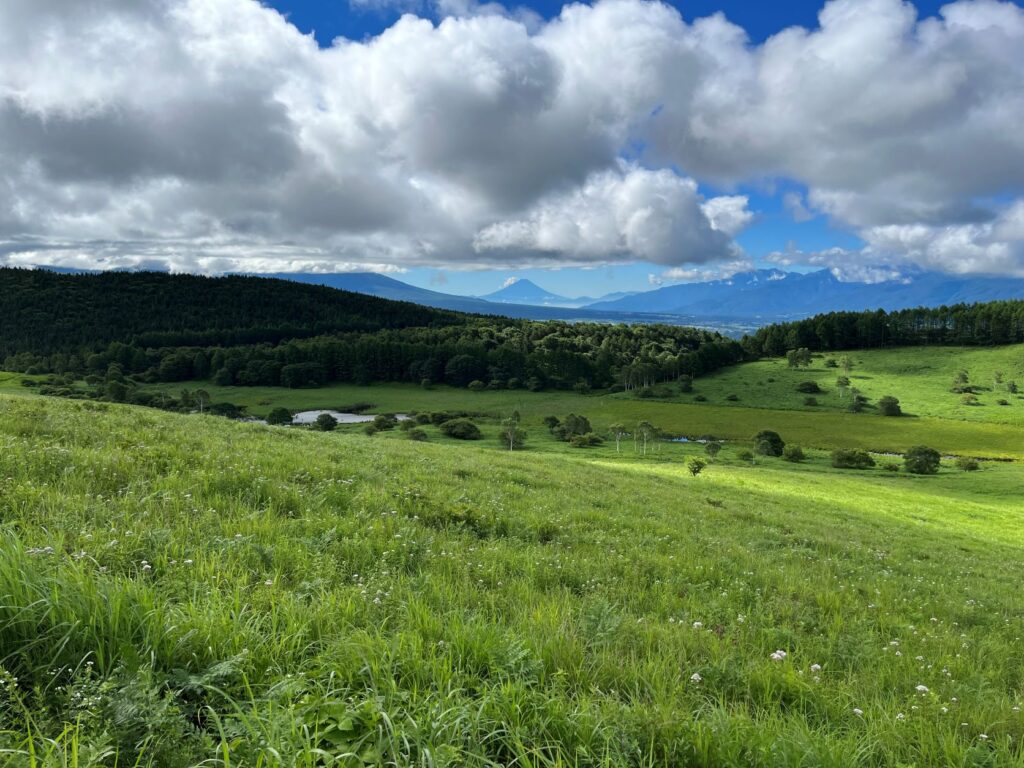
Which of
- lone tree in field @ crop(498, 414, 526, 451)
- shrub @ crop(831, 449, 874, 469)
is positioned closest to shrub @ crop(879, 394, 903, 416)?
shrub @ crop(831, 449, 874, 469)

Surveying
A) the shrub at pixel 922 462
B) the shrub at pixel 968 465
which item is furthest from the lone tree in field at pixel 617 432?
the shrub at pixel 968 465

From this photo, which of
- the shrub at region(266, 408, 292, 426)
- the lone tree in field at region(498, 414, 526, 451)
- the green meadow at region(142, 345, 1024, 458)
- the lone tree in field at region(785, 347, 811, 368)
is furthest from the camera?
the lone tree in field at region(785, 347, 811, 368)

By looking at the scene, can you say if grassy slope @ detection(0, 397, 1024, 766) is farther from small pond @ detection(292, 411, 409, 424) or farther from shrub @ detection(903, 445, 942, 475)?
small pond @ detection(292, 411, 409, 424)

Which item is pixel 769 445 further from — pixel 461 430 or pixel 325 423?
pixel 325 423

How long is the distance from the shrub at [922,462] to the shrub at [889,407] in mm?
47996

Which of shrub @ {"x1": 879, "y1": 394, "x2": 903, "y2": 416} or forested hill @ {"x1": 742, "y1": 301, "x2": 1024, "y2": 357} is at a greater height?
forested hill @ {"x1": 742, "y1": 301, "x2": 1024, "y2": 357}

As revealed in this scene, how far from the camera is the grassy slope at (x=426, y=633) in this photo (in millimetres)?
3262

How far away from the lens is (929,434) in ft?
351

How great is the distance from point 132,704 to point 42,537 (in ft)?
13.1

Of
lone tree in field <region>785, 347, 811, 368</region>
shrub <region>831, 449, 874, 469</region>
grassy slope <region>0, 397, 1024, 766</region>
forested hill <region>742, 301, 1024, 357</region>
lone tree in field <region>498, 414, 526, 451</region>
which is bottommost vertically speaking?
lone tree in field <region>498, 414, 526, 451</region>

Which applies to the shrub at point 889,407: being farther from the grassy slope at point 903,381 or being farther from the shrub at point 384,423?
the shrub at point 384,423

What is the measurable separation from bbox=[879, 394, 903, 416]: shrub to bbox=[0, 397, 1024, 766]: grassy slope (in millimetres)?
137220

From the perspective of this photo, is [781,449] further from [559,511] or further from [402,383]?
[402,383]

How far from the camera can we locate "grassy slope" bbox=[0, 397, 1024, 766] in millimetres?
3262
